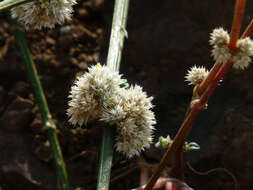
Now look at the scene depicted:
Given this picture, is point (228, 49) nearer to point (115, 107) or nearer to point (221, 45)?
point (221, 45)

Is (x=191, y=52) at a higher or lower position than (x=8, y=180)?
higher

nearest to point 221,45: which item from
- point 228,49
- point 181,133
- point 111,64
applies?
point 228,49

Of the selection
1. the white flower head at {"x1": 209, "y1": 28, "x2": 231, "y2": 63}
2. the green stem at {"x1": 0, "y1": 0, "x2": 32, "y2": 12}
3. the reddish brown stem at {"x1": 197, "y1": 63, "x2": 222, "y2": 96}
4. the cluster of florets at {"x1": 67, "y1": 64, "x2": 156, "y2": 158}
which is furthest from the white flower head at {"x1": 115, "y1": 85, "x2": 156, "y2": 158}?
the green stem at {"x1": 0, "y1": 0, "x2": 32, "y2": 12}

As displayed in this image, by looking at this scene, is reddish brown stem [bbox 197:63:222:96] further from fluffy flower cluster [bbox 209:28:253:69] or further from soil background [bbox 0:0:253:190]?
soil background [bbox 0:0:253:190]

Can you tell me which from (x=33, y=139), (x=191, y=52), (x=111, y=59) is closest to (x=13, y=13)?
(x=111, y=59)

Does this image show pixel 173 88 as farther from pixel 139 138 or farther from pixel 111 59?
pixel 139 138

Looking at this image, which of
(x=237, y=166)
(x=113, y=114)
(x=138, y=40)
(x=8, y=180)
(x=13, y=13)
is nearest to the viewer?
(x=113, y=114)

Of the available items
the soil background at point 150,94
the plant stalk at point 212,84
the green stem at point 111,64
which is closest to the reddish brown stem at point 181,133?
the plant stalk at point 212,84

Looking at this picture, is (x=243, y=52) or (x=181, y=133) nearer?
(x=243, y=52)
